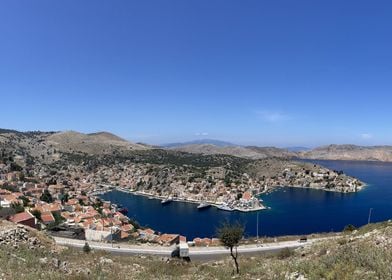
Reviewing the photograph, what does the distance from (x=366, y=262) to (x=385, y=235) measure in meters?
7.21

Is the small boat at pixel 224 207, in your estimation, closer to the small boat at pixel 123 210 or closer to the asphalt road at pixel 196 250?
the small boat at pixel 123 210

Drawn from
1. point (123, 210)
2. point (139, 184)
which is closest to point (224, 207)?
point (123, 210)

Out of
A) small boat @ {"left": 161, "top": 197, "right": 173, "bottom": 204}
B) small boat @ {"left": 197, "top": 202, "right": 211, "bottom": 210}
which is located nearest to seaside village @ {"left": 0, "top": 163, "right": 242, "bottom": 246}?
small boat @ {"left": 161, "top": 197, "right": 173, "bottom": 204}

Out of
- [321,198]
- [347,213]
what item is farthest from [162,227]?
[321,198]

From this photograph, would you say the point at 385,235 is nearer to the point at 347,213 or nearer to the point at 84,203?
the point at 84,203

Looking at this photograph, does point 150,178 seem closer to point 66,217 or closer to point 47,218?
point 66,217

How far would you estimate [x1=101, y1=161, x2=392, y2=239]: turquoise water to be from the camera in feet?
308

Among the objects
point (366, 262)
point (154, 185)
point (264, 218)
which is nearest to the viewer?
point (366, 262)

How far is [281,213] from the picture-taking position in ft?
366

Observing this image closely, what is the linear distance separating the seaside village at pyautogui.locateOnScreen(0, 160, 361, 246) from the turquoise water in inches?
274

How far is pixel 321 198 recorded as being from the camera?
5335 inches

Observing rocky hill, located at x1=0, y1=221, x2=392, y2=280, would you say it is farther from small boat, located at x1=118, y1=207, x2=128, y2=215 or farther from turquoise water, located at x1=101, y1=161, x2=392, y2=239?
small boat, located at x1=118, y1=207, x2=128, y2=215

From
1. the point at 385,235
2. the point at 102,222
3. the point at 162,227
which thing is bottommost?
the point at 162,227

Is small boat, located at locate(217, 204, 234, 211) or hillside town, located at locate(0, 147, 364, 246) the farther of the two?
small boat, located at locate(217, 204, 234, 211)
